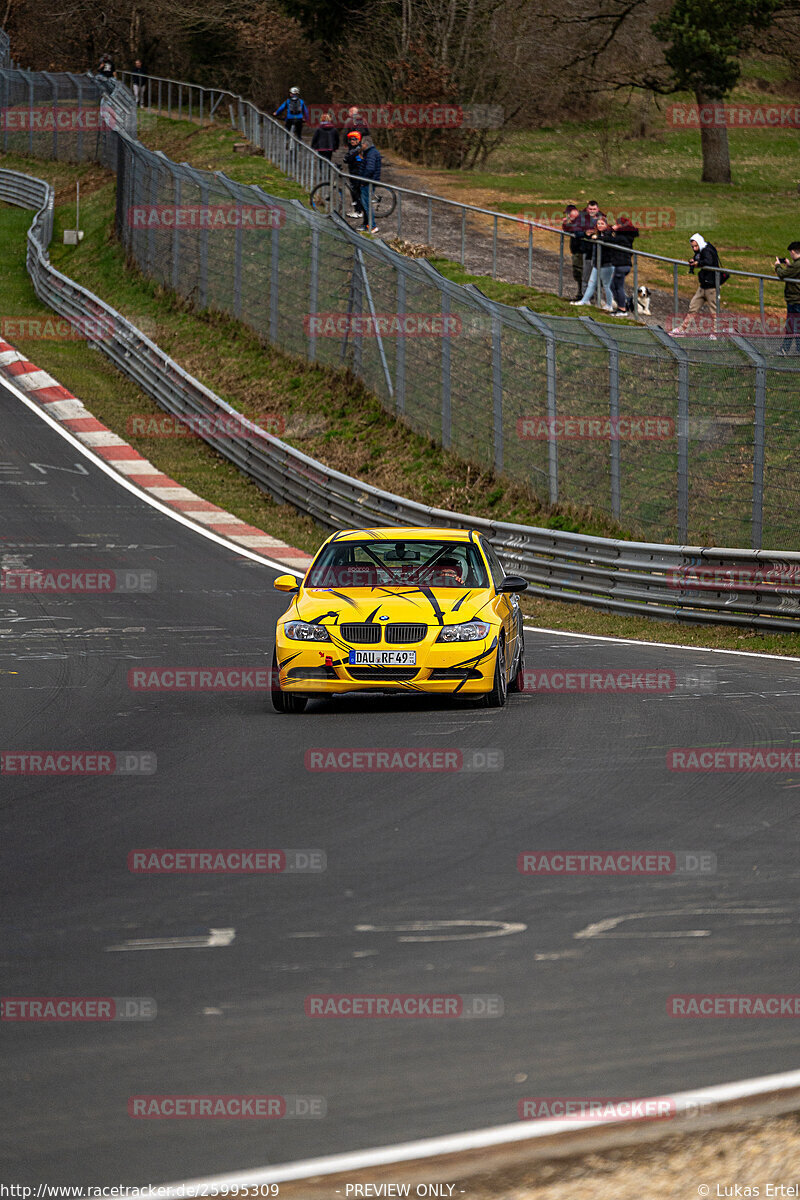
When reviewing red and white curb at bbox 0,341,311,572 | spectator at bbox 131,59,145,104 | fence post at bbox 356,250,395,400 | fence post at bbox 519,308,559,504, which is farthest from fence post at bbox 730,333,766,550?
spectator at bbox 131,59,145,104

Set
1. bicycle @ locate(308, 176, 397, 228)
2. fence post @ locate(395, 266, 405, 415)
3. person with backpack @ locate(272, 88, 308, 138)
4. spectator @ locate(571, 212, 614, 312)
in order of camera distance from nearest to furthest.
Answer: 1. fence post @ locate(395, 266, 405, 415)
2. spectator @ locate(571, 212, 614, 312)
3. bicycle @ locate(308, 176, 397, 228)
4. person with backpack @ locate(272, 88, 308, 138)

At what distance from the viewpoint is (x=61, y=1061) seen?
512 cm

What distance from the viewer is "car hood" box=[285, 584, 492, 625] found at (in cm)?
1226

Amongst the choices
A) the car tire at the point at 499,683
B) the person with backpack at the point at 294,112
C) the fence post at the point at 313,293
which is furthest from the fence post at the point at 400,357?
the person with backpack at the point at 294,112

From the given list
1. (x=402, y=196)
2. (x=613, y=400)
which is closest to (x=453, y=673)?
(x=613, y=400)

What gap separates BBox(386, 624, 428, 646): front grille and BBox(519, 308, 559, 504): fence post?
32.7 feet

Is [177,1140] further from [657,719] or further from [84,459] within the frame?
[84,459]

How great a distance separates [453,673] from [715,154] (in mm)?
44617

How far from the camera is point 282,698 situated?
487 inches

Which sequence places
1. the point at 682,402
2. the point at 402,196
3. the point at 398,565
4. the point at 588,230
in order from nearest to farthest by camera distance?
the point at 398,565 → the point at 682,402 → the point at 588,230 → the point at 402,196

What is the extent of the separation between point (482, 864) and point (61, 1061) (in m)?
2.83

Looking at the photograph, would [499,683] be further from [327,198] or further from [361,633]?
[327,198]

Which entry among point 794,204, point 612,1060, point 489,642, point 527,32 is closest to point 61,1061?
point 612,1060

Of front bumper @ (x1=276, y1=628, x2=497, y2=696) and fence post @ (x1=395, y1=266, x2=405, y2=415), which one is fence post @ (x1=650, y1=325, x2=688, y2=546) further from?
front bumper @ (x1=276, y1=628, x2=497, y2=696)
